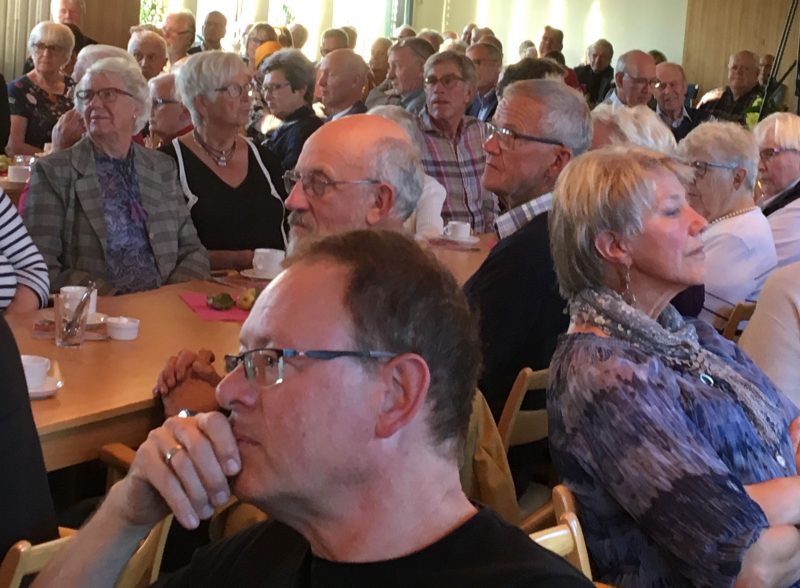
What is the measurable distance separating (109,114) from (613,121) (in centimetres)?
187

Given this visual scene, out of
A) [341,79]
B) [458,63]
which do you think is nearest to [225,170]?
[458,63]

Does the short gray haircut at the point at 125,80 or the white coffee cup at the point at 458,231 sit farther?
the white coffee cup at the point at 458,231

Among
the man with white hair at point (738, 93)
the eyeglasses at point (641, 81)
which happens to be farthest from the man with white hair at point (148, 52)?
the man with white hair at point (738, 93)

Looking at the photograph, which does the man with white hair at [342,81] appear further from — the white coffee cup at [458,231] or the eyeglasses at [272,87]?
the white coffee cup at [458,231]

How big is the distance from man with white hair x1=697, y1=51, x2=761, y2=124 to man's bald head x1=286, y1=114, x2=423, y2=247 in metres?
7.14

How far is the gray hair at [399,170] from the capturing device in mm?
2438

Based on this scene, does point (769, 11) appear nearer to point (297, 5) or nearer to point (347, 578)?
point (297, 5)

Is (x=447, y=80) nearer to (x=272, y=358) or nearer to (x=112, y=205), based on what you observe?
(x=112, y=205)

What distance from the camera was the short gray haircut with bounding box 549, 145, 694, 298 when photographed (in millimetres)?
1830

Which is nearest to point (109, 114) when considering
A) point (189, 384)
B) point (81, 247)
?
point (81, 247)

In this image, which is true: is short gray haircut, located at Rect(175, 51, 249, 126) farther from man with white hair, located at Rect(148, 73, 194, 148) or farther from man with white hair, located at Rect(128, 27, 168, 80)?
man with white hair, located at Rect(128, 27, 168, 80)

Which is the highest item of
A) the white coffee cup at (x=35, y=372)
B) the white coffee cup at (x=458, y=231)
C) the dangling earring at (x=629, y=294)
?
the dangling earring at (x=629, y=294)

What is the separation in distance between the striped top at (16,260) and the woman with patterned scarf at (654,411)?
161 cm

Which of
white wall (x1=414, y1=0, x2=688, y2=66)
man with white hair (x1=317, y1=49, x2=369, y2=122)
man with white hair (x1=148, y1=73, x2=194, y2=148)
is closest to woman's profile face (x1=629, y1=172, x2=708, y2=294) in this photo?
man with white hair (x1=148, y1=73, x2=194, y2=148)
